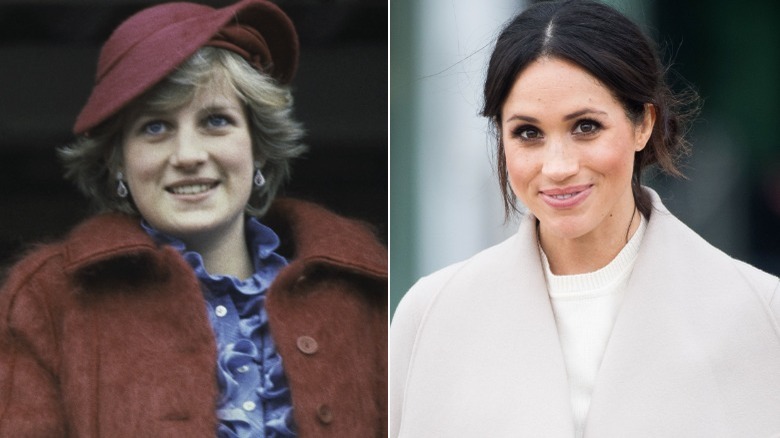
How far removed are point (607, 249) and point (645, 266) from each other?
0.11 meters

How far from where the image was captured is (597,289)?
2885 mm

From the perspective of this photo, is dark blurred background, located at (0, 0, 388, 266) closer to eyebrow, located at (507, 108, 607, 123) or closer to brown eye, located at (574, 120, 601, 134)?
eyebrow, located at (507, 108, 607, 123)

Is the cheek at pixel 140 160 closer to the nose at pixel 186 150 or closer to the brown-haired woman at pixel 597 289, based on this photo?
the nose at pixel 186 150

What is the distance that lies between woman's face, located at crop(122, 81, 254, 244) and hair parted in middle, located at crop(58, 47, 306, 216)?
0.02 meters

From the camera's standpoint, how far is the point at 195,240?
3273mm

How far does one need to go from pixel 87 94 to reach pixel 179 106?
27 cm

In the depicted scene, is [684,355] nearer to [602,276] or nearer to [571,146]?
[602,276]

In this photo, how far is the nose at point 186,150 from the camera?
3.24 m

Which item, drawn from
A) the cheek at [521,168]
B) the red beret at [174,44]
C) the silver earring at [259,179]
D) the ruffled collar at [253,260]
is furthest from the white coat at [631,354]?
the red beret at [174,44]

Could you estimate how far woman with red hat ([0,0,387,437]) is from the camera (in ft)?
10.4

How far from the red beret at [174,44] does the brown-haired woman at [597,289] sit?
0.69 meters

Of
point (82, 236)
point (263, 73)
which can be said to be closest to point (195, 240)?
point (82, 236)

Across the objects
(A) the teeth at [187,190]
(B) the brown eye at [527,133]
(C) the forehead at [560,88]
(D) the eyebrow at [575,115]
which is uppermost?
(C) the forehead at [560,88]

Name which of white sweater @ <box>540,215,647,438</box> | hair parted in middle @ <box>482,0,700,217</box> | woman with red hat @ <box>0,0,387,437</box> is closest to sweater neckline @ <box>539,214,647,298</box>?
white sweater @ <box>540,215,647,438</box>
